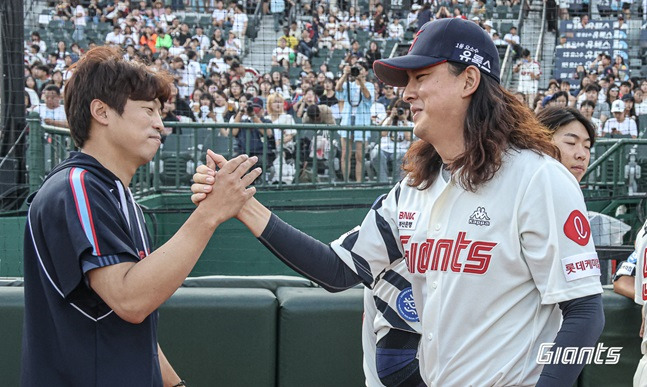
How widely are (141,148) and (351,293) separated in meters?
1.78

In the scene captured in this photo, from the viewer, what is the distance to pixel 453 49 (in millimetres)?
2047

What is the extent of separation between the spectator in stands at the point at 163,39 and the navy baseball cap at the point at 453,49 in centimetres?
1297

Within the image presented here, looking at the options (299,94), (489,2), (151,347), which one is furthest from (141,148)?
(489,2)

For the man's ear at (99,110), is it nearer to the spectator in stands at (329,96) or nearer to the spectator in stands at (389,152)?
the spectator in stands at (389,152)

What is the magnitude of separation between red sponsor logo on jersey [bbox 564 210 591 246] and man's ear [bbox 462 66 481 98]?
0.44 m

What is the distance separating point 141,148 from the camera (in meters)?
2.21

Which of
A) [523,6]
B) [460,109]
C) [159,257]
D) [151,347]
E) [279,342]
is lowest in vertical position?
[279,342]

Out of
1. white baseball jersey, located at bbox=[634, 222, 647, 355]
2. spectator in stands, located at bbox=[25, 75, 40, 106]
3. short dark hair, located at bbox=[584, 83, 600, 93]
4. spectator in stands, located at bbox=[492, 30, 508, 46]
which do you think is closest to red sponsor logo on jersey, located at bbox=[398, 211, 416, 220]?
white baseball jersey, located at bbox=[634, 222, 647, 355]

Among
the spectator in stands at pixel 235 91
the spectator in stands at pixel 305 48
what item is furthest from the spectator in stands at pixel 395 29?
the spectator in stands at pixel 235 91

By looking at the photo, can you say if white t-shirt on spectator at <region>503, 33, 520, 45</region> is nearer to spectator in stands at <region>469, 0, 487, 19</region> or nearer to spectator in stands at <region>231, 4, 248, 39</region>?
spectator in stands at <region>469, 0, 487, 19</region>

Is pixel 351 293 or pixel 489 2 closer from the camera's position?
pixel 351 293

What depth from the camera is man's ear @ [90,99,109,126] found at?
2.16 m

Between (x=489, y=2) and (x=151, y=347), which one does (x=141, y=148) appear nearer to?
(x=151, y=347)

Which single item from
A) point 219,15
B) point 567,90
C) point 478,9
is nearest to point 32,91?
point 219,15
